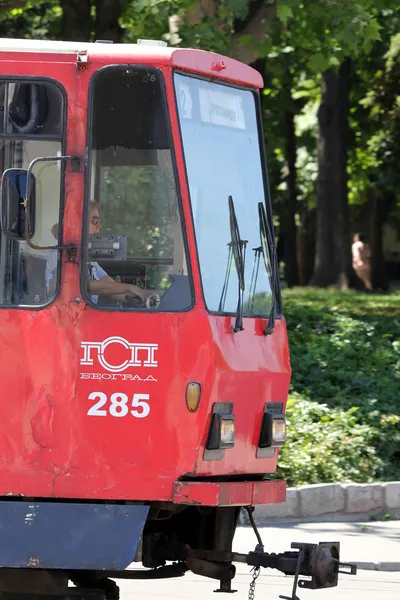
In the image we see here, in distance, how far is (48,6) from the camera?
25.4 metres

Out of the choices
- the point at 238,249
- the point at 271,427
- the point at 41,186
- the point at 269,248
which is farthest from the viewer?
the point at 269,248

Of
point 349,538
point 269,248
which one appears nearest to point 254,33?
point 349,538

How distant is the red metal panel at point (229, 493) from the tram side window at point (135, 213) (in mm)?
927

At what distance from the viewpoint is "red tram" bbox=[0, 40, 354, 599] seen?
7246 millimetres

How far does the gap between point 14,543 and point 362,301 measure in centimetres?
1868

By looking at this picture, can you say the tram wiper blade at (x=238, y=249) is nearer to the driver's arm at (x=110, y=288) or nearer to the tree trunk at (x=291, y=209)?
the driver's arm at (x=110, y=288)

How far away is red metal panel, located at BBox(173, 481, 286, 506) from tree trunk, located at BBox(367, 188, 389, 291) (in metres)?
29.8

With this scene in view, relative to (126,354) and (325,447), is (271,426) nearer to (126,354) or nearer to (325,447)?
(126,354)

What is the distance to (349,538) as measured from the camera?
1209 centimetres

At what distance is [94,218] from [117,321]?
1.92ft

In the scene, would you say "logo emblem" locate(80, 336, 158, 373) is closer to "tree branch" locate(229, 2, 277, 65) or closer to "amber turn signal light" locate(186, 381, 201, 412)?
"amber turn signal light" locate(186, 381, 201, 412)

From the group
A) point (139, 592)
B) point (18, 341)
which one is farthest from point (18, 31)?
point (18, 341)

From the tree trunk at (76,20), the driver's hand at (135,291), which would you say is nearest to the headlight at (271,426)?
the driver's hand at (135,291)

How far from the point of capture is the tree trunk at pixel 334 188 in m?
30.3
